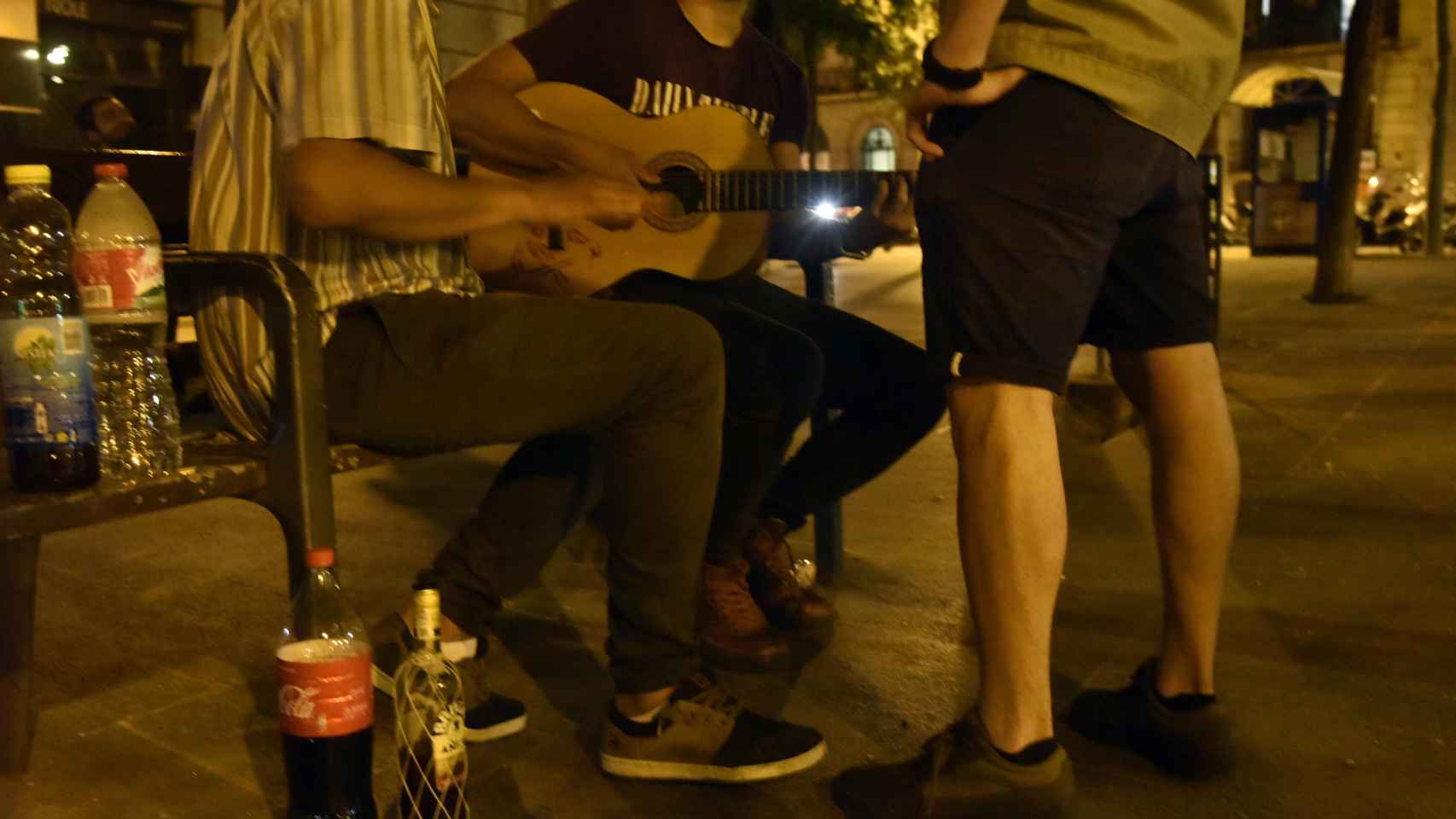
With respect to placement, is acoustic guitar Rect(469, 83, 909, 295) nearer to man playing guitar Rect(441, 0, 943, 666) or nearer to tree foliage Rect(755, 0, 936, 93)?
man playing guitar Rect(441, 0, 943, 666)

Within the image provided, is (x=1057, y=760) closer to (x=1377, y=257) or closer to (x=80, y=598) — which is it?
(x=80, y=598)

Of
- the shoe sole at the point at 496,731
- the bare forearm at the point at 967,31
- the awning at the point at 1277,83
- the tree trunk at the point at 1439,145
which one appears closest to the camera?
the bare forearm at the point at 967,31

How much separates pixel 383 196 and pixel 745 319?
41.2 inches

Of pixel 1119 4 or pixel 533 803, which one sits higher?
pixel 1119 4

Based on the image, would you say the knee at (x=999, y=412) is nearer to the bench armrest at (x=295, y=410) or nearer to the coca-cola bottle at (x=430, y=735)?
the coca-cola bottle at (x=430, y=735)

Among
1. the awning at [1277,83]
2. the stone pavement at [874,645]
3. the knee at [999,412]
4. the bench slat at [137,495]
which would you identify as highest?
the awning at [1277,83]

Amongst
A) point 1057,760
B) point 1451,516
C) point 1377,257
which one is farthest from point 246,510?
point 1377,257

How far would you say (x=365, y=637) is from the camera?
1.96m

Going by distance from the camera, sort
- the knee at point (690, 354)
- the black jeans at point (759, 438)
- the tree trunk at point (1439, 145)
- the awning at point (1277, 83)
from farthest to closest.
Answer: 1. the awning at point (1277, 83)
2. the tree trunk at point (1439, 145)
3. the black jeans at point (759, 438)
4. the knee at point (690, 354)

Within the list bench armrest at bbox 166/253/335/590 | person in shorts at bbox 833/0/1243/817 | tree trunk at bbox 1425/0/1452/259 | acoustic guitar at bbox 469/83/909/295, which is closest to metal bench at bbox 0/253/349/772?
bench armrest at bbox 166/253/335/590

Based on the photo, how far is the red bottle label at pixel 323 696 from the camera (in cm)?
177

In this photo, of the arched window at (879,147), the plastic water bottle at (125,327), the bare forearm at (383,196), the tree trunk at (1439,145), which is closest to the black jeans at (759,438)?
the bare forearm at (383,196)

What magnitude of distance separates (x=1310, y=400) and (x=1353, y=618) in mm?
3485

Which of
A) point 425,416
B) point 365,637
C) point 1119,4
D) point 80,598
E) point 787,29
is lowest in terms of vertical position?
point 80,598
